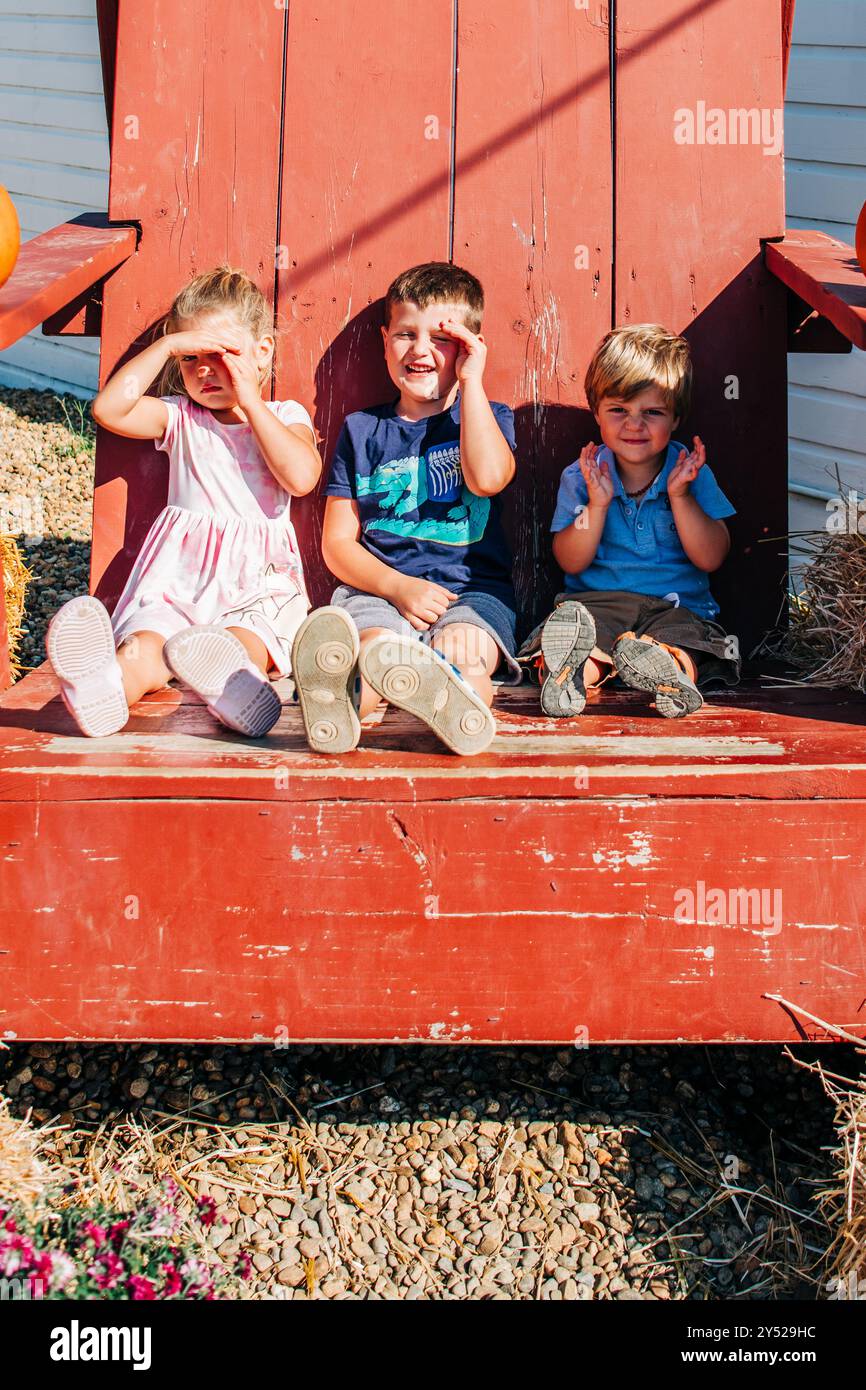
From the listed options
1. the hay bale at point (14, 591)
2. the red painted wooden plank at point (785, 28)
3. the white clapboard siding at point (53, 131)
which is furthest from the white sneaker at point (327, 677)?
the white clapboard siding at point (53, 131)

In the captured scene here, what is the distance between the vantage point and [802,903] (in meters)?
1.65

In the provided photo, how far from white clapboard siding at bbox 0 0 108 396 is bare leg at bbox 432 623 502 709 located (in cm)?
382

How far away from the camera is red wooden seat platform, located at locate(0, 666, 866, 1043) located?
162 cm

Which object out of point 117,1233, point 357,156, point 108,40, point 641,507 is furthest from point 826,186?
point 117,1233

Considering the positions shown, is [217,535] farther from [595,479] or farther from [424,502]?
[595,479]

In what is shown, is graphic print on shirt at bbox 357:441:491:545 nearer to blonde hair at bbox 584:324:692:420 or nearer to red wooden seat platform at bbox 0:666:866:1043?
blonde hair at bbox 584:324:692:420

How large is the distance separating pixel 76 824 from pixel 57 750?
170 millimetres

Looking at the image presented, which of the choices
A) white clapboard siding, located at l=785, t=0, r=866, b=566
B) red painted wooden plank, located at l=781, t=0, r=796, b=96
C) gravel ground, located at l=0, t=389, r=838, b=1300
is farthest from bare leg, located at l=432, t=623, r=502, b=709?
white clapboard siding, located at l=785, t=0, r=866, b=566

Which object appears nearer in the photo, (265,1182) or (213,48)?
(265,1182)

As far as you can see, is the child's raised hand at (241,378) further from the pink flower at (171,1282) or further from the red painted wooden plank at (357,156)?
the pink flower at (171,1282)

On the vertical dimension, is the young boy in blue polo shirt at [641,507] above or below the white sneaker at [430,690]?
above

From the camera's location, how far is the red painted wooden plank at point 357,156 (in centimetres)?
277
